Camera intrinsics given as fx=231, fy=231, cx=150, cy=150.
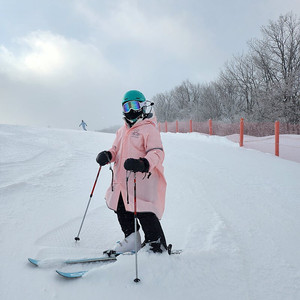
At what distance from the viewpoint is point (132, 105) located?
220 cm

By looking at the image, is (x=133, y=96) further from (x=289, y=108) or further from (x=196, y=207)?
(x=289, y=108)

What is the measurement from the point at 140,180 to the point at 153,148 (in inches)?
12.8

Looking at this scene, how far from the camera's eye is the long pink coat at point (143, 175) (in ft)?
6.78

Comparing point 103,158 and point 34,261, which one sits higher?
point 103,158

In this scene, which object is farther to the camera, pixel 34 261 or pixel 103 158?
pixel 103 158

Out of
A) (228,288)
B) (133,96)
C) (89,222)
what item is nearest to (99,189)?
(89,222)

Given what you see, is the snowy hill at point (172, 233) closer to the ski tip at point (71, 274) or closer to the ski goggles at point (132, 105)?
the ski tip at point (71, 274)

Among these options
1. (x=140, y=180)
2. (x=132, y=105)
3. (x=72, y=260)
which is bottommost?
(x=72, y=260)

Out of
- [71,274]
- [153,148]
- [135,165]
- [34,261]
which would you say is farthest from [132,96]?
[34,261]

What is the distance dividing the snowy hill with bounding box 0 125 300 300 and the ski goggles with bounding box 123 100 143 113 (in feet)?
4.45

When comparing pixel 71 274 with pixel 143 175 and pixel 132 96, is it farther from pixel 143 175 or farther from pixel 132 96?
pixel 132 96

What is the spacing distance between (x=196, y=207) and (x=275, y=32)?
2208cm

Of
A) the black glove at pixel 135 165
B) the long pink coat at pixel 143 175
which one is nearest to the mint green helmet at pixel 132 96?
the long pink coat at pixel 143 175

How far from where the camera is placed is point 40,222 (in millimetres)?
2928
